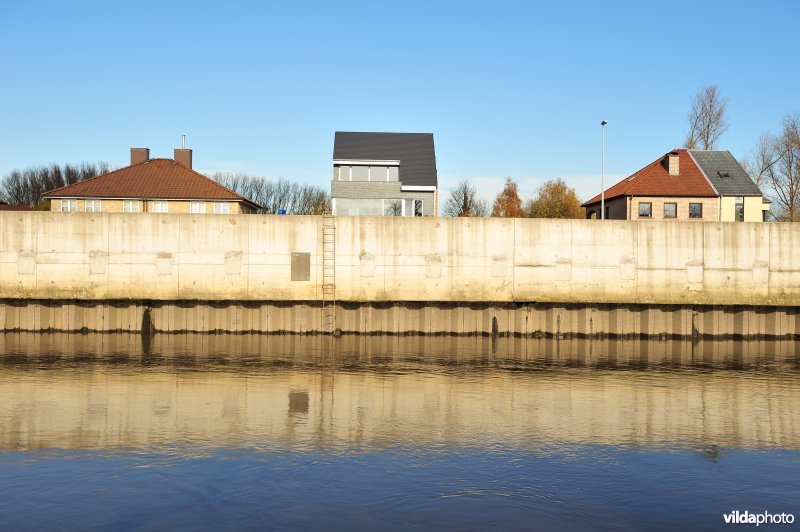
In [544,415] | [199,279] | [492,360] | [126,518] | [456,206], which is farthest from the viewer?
[456,206]

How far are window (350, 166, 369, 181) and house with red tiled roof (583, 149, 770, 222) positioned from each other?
76.4ft

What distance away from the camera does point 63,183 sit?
155625 mm

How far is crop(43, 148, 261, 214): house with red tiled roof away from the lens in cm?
6538

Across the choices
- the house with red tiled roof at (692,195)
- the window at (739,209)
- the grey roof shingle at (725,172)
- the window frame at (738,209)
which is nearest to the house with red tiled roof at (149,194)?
the house with red tiled roof at (692,195)

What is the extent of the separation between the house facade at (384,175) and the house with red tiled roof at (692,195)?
18332 mm

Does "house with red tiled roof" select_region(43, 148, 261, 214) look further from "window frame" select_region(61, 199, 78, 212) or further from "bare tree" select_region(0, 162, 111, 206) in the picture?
"bare tree" select_region(0, 162, 111, 206)

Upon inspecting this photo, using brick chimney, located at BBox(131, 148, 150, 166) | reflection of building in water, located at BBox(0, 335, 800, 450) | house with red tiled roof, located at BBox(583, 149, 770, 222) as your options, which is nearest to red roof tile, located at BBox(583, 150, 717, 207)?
house with red tiled roof, located at BBox(583, 149, 770, 222)

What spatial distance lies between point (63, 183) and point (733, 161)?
130 m

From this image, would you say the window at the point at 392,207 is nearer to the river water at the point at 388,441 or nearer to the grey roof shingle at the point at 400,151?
the grey roof shingle at the point at 400,151

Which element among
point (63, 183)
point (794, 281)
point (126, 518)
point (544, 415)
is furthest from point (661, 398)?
point (63, 183)

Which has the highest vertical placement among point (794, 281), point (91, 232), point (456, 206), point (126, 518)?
point (456, 206)

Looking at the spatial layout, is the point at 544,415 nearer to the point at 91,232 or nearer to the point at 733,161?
the point at 91,232

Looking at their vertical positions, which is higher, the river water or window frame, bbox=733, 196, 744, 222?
window frame, bbox=733, 196, 744, 222

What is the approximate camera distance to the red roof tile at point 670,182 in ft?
224
